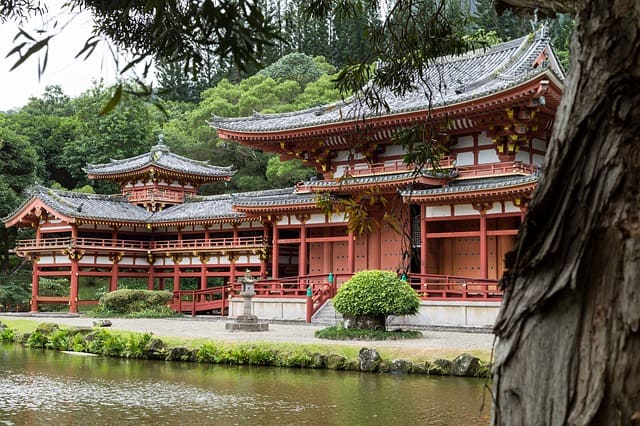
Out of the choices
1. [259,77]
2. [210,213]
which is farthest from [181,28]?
[259,77]

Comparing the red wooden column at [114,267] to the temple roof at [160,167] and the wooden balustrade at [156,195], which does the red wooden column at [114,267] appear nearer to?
the wooden balustrade at [156,195]

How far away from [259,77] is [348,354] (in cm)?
3423

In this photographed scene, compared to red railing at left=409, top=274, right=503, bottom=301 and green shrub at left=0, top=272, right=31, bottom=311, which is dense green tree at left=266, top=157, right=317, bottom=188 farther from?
red railing at left=409, top=274, right=503, bottom=301

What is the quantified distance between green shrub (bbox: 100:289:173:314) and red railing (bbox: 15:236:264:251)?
3.24 m

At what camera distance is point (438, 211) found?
66.0ft

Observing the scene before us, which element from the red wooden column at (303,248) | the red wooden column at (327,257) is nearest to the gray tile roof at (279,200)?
the red wooden column at (303,248)

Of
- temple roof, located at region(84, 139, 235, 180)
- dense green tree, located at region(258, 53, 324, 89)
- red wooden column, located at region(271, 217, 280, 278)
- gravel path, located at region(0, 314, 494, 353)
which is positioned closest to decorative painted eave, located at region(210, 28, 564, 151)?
red wooden column, located at region(271, 217, 280, 278)

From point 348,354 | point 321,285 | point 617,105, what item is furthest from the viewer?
point 321,285

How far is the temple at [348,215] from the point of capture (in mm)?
18594

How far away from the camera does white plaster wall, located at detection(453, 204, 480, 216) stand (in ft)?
64.2

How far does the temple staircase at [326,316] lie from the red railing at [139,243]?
6.19m

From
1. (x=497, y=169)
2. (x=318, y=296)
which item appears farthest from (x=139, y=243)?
(x=497, y=169)

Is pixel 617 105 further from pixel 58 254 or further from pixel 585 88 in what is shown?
pixel 58 254

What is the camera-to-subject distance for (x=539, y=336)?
80.9 inches
